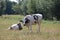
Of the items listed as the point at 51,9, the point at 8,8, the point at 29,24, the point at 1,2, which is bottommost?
the point at 8,8

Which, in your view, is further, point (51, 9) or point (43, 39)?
point (51, 9)

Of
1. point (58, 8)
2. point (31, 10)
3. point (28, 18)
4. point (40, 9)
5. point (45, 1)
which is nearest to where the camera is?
point (28, 18)

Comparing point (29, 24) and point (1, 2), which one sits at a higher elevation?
point (29, 24)

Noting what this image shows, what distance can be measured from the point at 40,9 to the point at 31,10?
9.76 meters

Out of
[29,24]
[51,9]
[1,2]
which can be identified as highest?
[29,24]

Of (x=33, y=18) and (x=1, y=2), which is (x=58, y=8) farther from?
(x=1, y=2)

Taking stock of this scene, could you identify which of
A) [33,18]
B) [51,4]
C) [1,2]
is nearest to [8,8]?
[1,2]

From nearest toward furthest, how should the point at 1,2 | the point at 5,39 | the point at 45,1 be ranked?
the point at 5,39
the point at 45,1
the point at 1,2

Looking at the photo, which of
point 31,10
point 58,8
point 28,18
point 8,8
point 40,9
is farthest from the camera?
point 8,8

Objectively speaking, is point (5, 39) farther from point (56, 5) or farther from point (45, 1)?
point (45, 1)

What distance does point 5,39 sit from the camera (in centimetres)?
1222

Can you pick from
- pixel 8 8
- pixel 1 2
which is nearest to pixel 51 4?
pixel 1 2

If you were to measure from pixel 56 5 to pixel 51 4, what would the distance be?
3.68ft

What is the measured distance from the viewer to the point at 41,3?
51094mm
